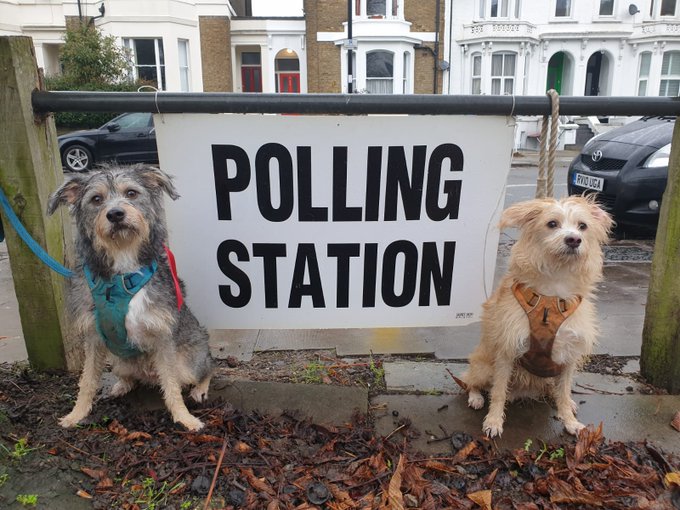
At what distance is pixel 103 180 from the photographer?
257 cm

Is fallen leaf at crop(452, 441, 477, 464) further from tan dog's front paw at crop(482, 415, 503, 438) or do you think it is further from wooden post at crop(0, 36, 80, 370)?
wooden post at crop(0, 36, 80, 370)

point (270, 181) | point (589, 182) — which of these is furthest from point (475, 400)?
point (589, 182)

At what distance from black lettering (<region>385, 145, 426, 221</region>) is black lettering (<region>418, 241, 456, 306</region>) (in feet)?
0.86

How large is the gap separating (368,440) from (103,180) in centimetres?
Result: 194

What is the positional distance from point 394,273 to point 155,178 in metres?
1.57

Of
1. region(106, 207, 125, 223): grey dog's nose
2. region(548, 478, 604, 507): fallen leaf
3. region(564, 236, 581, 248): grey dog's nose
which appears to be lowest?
region(548, 478, 604, 507): fallen leaf

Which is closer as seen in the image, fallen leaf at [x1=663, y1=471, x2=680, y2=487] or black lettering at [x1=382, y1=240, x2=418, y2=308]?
fallen leaf at [x1=663, y1=471, x2=680, y2=487]

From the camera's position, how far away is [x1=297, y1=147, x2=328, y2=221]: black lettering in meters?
3.07

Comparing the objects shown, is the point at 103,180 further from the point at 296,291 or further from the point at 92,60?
the point at 92,60

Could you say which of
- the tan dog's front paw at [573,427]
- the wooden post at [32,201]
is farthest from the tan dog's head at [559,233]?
the wooden post at [32,201]

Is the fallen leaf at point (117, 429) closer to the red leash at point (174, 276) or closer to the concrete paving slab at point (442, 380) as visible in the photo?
the red leash at point (174, 276)

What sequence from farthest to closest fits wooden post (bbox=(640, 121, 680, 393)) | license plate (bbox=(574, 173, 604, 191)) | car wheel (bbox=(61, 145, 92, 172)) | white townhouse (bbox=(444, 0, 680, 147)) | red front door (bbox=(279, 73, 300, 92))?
red front door (bbox=(279, 73, 300, 92)), white townhouse (bbox=(444, 0, 680, 147)), car wheel (bbox=(61, 145, 92, 172)), license plate (bbox=(574, 173, 604, 191)), wooden post (bbox=(640, 121, 680, 393))

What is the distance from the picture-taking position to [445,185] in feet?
10.3

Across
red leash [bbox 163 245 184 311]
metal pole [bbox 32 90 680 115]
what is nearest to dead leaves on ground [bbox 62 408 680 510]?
red leash [bbox 163 245 184 311]
